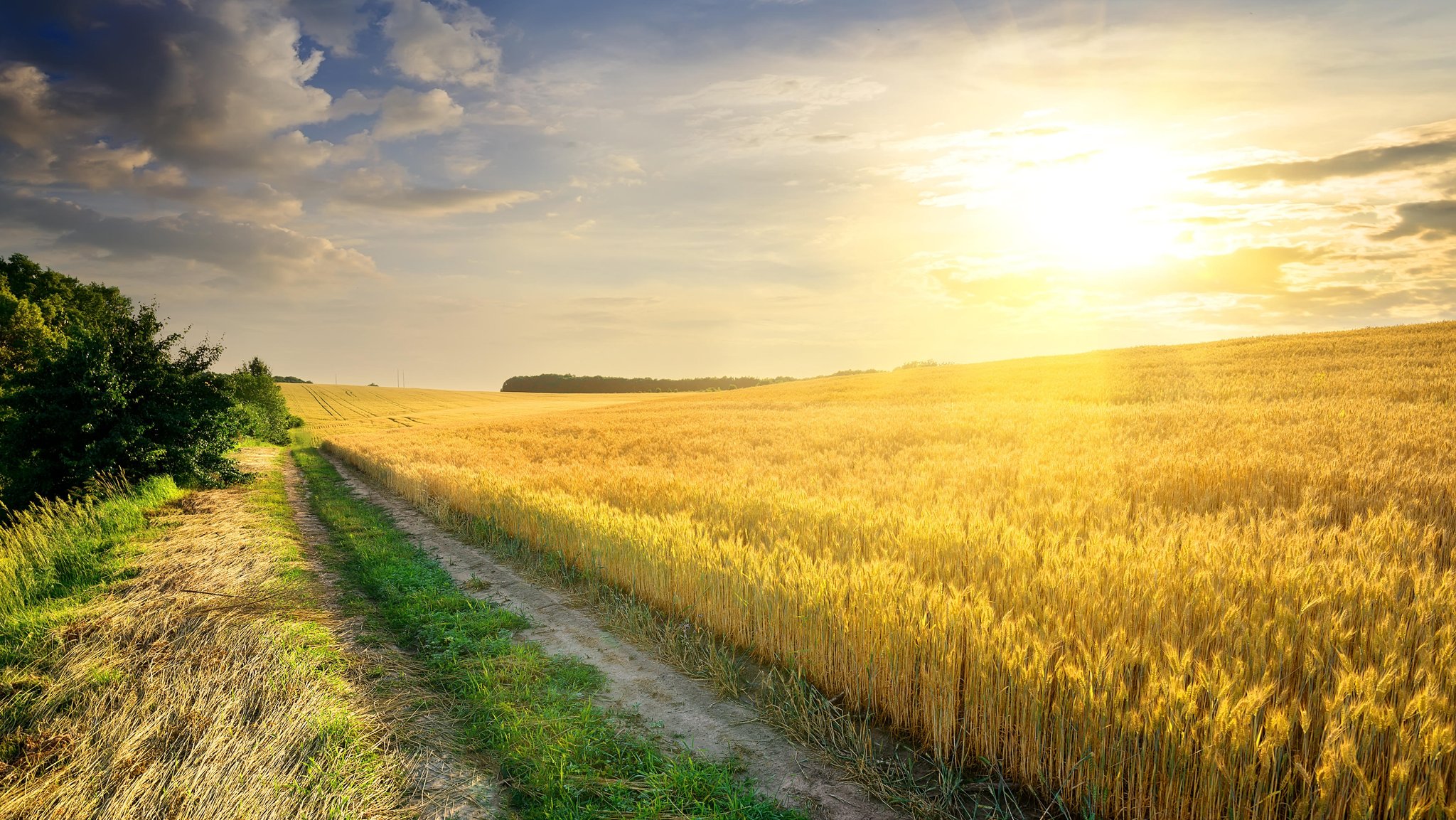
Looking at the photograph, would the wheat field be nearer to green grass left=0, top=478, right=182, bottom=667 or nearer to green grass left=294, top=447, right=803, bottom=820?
green grass left=294, top=447, right=803, bottom=820

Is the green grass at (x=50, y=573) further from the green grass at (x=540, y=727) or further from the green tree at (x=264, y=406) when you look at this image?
the green tree at (x=264, y=406)

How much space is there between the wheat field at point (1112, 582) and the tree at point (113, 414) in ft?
29.8

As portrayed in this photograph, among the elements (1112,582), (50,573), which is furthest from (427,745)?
(50,573)

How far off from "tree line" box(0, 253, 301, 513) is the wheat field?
29.8 feet

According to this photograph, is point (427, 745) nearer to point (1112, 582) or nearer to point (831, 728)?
point (831, 728)

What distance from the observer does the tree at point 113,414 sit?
18.6 metres

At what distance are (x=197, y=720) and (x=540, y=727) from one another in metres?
2.54

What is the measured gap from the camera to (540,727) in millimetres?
5465

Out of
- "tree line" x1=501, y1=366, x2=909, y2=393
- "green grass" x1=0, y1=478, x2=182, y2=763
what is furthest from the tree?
"tree line" x1=501, y1=366, x2=909, y2=393

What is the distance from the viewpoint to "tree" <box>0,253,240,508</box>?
18.6 m

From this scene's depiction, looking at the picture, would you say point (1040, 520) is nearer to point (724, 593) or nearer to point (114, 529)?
point (724, 593)

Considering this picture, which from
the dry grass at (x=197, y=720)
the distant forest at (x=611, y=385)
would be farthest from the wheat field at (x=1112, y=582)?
the distant forest at (x=611, y=385)

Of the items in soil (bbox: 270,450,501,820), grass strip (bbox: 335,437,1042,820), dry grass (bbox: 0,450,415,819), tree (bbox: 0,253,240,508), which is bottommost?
soil (bbox: 270,450,501,820)

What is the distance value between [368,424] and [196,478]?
44.1m
